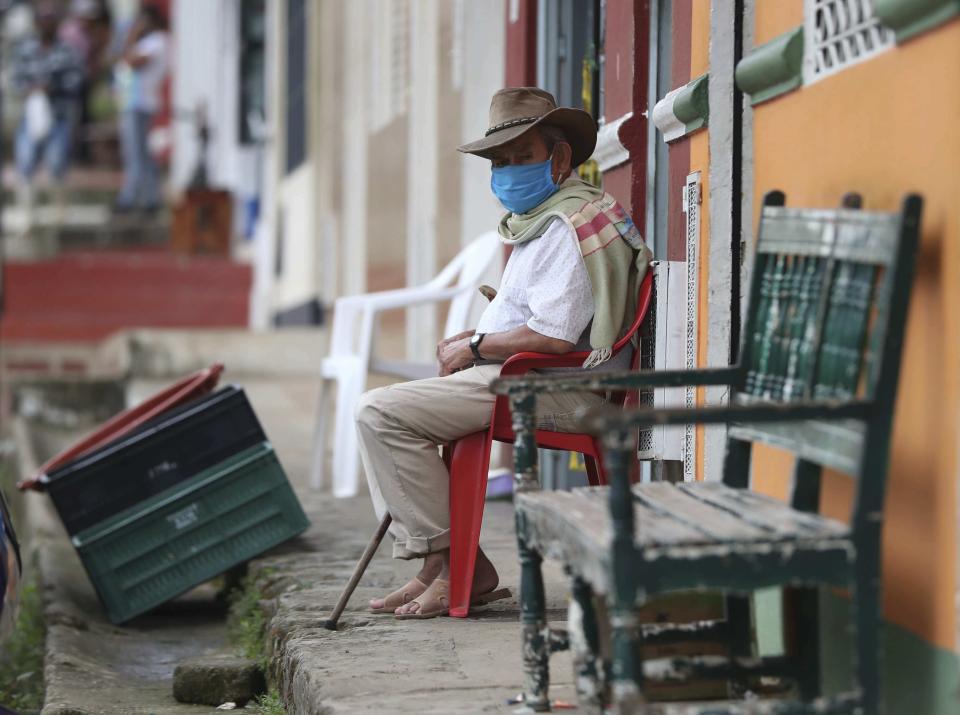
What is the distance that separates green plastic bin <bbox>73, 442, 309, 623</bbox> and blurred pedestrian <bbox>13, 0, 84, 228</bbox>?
1662 centimetres

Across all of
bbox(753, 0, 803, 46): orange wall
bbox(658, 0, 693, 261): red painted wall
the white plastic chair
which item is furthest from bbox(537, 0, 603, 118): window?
→ bbox(753, 0, 803, 46): orange wall

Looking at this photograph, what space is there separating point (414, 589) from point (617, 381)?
1.48m

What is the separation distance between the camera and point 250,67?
18172 millimetres

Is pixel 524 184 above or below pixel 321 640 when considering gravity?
above

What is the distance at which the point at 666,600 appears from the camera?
332 cm

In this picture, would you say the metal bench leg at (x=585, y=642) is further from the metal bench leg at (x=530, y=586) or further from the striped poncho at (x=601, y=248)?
the striped poncho at (x=601, y=248)

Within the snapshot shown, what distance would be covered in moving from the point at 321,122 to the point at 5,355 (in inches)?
155

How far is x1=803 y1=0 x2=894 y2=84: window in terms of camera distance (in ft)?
10.4

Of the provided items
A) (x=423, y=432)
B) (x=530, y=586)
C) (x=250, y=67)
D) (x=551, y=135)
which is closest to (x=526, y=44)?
(x=551, y=135)

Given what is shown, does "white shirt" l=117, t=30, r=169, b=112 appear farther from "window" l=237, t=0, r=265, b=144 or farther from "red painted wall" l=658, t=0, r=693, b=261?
"red painted wall" l=658, t=0, r=693, b=261

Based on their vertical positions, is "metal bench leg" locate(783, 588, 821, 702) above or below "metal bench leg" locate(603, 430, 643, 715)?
below

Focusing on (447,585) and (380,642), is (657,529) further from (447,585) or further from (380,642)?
(447,585)

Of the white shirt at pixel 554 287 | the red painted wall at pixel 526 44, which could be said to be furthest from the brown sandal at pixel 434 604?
the red painted wall at pixel 526 44

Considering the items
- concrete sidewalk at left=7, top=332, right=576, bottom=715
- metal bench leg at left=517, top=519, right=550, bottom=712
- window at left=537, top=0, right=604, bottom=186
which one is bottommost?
concrete sidewalk at left=7, top=332, right=576, bottom=715
